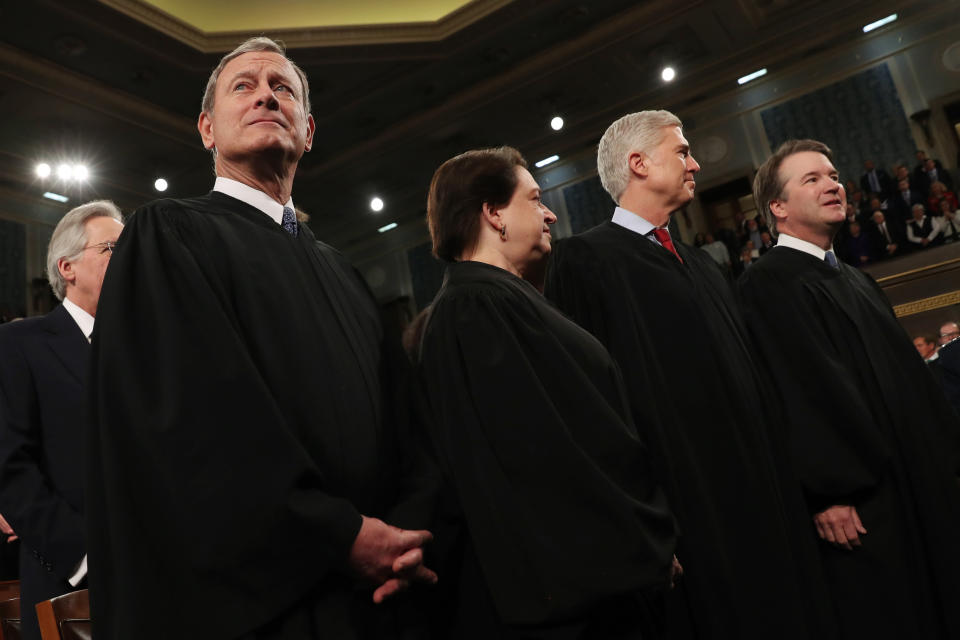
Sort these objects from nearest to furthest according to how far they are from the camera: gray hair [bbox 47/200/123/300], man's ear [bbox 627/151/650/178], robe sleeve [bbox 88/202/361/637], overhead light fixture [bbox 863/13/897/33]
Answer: robe sleeve [bbox 88/202/361/637], gray hair [bbox 47/200/123/300], man's ear [bbox 627/151/650/178], overhead light fixture [bbox 863/13/897/33]

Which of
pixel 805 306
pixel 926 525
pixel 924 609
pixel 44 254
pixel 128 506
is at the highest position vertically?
pixel 44 254

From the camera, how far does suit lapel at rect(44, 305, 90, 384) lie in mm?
2480

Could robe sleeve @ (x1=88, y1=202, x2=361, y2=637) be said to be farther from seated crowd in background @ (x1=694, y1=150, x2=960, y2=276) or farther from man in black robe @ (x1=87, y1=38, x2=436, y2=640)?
seated crowd in background @ (x1=694, y1=150, x2=960, y2=276)

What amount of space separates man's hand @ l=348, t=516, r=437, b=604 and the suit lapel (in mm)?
1532

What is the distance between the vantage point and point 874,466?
253 centimetres

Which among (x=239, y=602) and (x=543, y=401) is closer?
(x=239, y=602)

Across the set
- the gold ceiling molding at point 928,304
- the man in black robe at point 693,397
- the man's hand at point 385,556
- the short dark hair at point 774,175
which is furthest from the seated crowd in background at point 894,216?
the man's hand at point 385,556

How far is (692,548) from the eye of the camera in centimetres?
215

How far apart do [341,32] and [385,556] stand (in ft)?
32.2

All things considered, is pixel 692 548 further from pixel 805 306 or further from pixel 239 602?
pixel 239 602

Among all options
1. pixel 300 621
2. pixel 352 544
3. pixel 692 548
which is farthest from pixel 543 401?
pixel 692 548

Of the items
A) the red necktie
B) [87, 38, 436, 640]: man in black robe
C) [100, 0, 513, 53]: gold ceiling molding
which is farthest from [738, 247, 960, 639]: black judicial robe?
[100, 0, 513, 53]: gold ceiling molding

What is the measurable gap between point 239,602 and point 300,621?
121mm

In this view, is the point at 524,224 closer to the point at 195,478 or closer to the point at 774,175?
the point at 195,478
